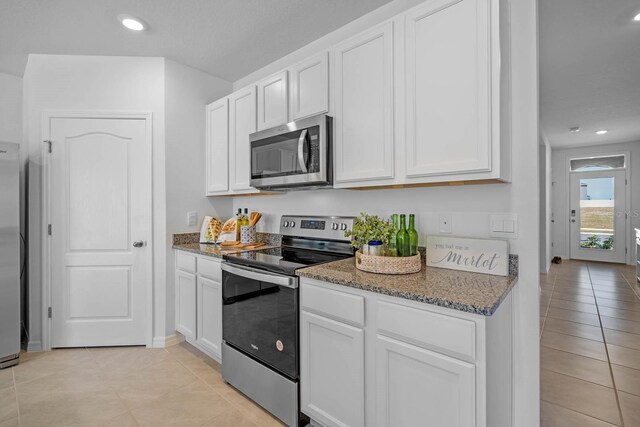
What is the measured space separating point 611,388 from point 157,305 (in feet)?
11.4

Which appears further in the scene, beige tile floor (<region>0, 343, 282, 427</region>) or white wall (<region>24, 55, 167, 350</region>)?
white wall (<region>24, 55, 167, 350</region>)

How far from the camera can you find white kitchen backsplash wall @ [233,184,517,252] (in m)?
1.72

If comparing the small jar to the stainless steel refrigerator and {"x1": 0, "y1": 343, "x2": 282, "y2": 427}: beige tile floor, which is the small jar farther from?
the stainless steel refrigerator

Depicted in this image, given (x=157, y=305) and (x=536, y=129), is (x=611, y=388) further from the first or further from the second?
(x=157, y=305)

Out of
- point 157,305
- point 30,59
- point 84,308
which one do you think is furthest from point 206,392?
point 30,59

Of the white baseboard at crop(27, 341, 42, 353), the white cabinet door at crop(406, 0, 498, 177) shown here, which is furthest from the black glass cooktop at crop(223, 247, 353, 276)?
the white baseboard at crop(27, 341, 42, 353)

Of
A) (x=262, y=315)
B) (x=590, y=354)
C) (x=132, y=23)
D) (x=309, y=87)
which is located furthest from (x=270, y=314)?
(x=590, y=354)

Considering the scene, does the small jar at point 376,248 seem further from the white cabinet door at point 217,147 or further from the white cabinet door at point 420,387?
the white cabinet door at point 217,147

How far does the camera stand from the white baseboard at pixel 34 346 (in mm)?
2662

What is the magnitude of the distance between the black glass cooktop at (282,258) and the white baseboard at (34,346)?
1928 millimetres

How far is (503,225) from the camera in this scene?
1650 mm

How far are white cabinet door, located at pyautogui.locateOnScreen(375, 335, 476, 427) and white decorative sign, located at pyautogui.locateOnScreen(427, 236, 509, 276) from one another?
60 cm

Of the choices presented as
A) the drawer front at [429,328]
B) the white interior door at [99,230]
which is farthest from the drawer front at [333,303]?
the white interior door at [99,230]

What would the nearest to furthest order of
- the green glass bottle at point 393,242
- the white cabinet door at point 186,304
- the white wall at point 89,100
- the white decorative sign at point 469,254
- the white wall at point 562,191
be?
the white decorative sign at point 469,254
the green glass bottle at point 393,242
the white cabinet door at point 186,304
the white wall at point 89,100
the white wall at point 562,191
